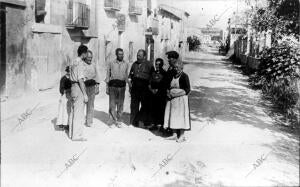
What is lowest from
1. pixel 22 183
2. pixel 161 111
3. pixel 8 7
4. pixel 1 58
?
pixel 22 183

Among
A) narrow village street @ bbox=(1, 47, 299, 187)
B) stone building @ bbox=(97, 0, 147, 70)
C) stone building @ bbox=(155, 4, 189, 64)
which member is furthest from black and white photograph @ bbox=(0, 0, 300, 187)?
stone building @ bbox=(155, 4, 189, 64)

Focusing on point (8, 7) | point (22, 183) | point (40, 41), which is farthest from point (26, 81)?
point (22, 183)

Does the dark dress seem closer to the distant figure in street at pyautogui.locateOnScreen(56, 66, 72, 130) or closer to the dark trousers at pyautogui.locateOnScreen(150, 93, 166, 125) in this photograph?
the dark trousers at pyautogui.locateOnScreen(150, 93, 166, 125)

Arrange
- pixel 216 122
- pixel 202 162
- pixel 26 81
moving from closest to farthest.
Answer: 1. pixel 202 162
2. pixel 216 122
3. pixel 26 81

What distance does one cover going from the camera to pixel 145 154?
6742 mm

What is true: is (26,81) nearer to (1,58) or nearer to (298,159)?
(1,58)

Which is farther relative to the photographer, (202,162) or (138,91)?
(138,91)

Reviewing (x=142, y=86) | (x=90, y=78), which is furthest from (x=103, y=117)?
(x=90, y=78)

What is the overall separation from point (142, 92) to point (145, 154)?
2252 millimetres

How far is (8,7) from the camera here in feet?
34.2

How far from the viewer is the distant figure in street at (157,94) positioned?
832cm

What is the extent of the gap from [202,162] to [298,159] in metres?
1.55

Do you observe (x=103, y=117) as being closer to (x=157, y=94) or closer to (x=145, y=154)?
(x=157, y=94)

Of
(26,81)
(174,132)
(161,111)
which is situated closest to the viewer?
(174,132)
